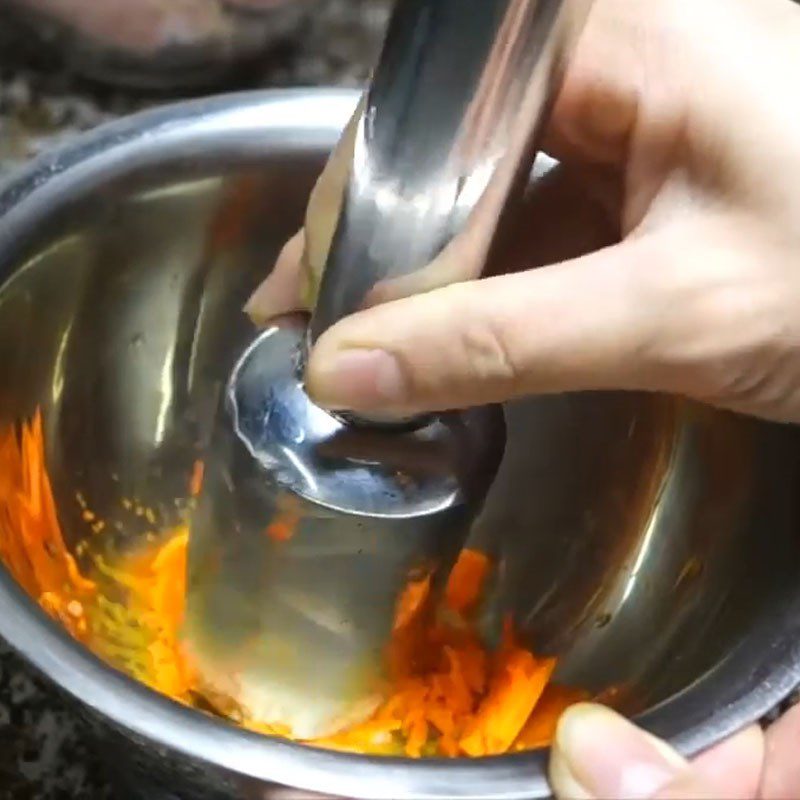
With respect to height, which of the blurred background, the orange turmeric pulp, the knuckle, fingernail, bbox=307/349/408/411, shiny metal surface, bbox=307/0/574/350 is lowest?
the orange turmeric pulp

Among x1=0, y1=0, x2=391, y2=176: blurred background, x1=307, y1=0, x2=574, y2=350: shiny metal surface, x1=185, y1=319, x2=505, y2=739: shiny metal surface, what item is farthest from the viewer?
x1=0, y1=0, x2=391, y2=176: blurred background

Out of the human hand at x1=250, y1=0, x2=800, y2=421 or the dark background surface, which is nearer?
the human hand at x1=250, y1=0, x2=800, y2=421

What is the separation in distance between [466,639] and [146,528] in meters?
0.15

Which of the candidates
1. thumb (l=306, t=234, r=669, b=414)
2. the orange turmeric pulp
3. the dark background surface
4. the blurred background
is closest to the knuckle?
thumb (l=306, t=234, r=669, b=414)

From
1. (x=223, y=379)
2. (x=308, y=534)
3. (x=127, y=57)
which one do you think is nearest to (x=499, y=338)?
(x=308, y=534)

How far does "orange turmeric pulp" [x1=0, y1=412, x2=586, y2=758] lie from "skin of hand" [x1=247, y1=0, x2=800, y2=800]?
9 cm

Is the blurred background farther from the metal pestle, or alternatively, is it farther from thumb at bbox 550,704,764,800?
thumb at bbox 550,704,764,800

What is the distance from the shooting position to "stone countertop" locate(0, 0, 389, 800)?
0.54 metres

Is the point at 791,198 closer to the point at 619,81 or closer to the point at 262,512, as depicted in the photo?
the point at 619,81

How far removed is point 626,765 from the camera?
1.32 ft

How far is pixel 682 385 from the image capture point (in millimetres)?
445

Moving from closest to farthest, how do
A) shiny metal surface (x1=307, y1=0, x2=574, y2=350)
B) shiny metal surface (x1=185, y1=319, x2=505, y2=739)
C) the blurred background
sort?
shiny metal surface (x1=307, y1=0, x2=574, y2=350)
shiny metal surface (x1=185, y1=319, x2=505, y2=739)
the blurred background

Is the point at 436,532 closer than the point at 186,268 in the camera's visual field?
Yes

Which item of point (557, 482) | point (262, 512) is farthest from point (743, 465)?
point (262, 512)
